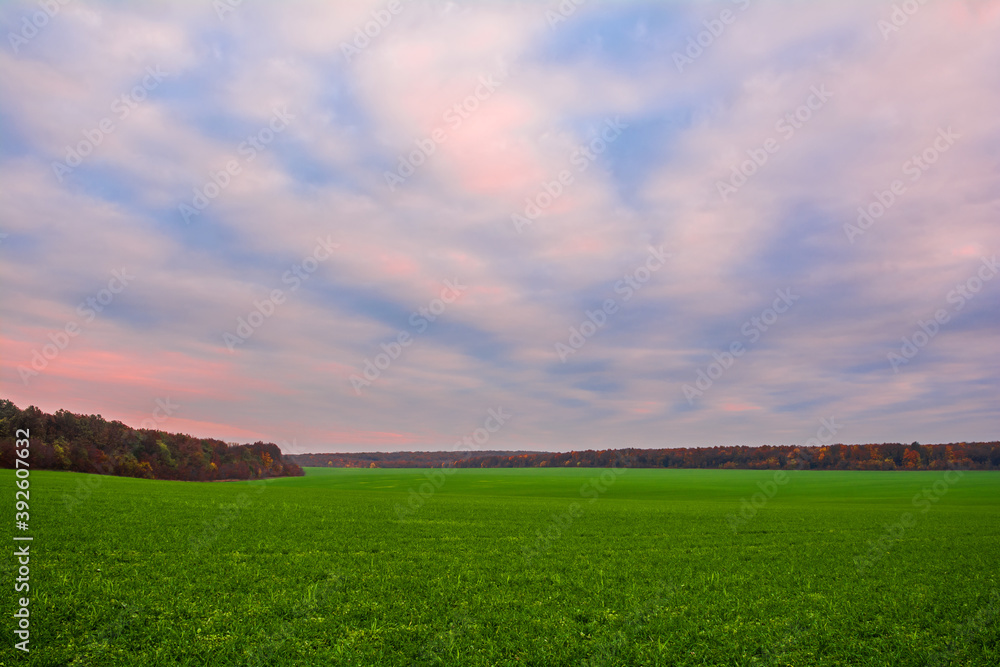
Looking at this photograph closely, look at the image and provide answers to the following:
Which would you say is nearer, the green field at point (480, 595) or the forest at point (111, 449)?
the green field at point (480, 595)

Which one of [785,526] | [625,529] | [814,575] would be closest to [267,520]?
[625,529]

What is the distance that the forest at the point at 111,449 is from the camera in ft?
266

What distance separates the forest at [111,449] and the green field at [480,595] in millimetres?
65931

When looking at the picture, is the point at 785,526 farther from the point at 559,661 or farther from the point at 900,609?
the point at 559,661

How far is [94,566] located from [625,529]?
25.9m

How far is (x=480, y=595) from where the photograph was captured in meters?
15.8

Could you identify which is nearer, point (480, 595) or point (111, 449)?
point (480, 595)

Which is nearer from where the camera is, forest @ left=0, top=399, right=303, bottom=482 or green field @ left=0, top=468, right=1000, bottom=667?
green field @ left=0, top=468, right=1000, bottom=667

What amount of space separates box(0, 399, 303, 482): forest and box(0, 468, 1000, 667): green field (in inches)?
2596

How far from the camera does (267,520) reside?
29.4 m

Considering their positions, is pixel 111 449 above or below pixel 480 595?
below

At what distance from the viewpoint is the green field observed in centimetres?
1170

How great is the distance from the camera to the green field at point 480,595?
11.7 metres

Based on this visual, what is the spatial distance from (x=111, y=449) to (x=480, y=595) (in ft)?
355
